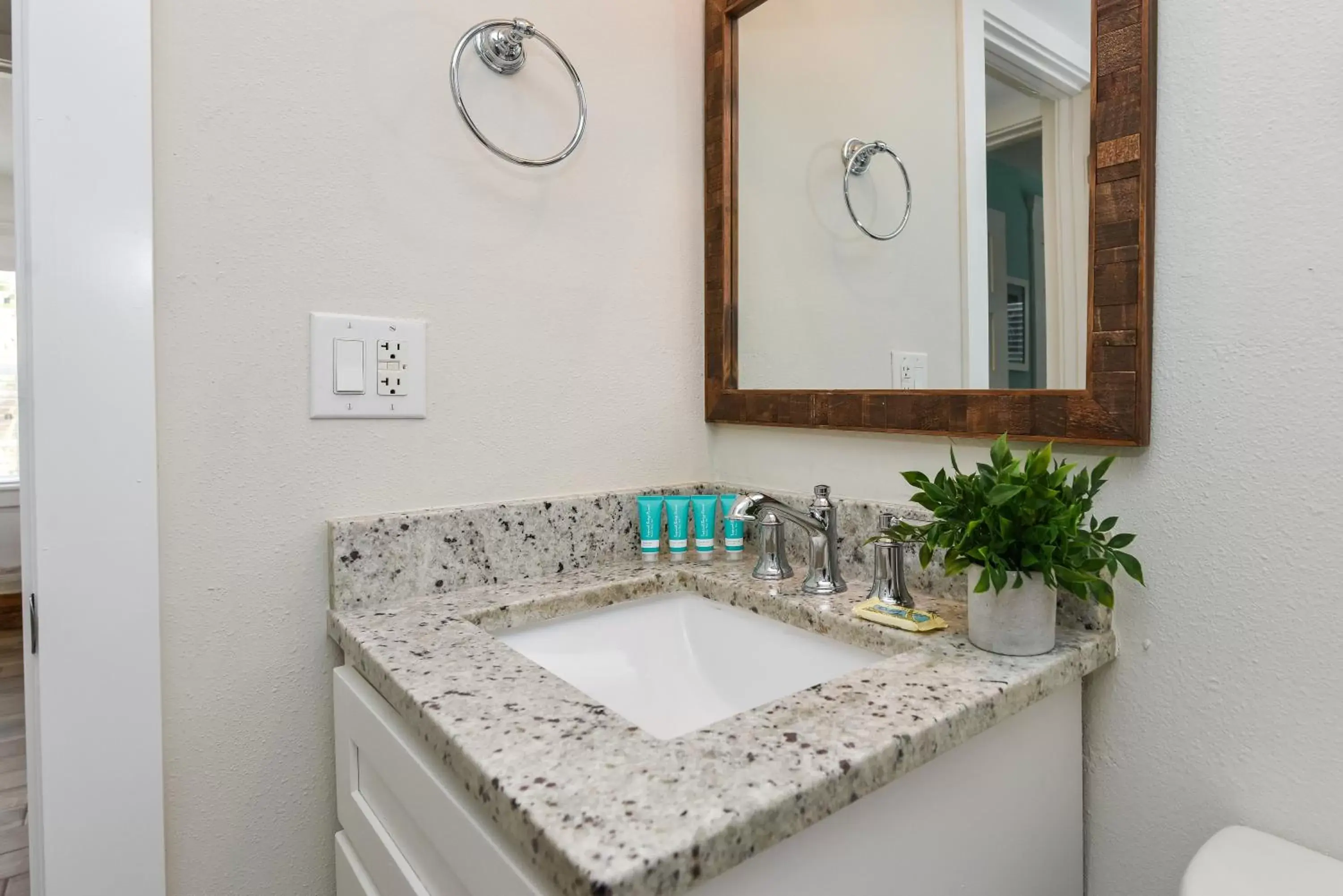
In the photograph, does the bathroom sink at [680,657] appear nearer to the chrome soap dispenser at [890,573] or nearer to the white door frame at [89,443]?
the chrome soap dispenser at [890,573]

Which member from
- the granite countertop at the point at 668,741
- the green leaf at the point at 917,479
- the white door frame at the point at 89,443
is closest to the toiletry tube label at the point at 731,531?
the granite countertop at the point at 668,741

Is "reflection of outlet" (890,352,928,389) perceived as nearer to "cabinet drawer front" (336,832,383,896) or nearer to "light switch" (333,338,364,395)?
"light switch" (333,338,364,395)

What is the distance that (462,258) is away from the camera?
0.87 metres

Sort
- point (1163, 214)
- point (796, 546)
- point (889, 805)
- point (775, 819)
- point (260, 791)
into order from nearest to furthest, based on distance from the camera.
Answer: point (775, 819) < point (889, 805) < point (1163, 214) < point (260, 791) < point (796, 546)

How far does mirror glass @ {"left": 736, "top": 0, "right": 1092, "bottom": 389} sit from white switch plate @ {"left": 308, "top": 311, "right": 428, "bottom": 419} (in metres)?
0.49

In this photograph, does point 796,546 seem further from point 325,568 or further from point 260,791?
point 260,791

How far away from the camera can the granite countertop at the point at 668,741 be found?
14.4 inches

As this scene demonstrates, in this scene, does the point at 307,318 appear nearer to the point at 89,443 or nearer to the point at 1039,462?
the point at 89,443

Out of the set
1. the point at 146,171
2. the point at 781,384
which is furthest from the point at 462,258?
the point at 781,384

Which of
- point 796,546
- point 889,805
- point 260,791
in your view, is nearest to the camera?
point 889,805

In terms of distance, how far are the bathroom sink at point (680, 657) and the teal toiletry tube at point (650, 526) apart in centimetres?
9

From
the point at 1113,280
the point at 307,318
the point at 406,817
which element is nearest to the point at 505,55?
the point at 307,318

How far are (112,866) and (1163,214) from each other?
119cm

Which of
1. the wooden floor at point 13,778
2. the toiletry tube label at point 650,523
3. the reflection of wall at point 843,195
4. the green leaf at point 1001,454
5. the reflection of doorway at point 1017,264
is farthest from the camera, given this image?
the wooden floor at point 13,778
